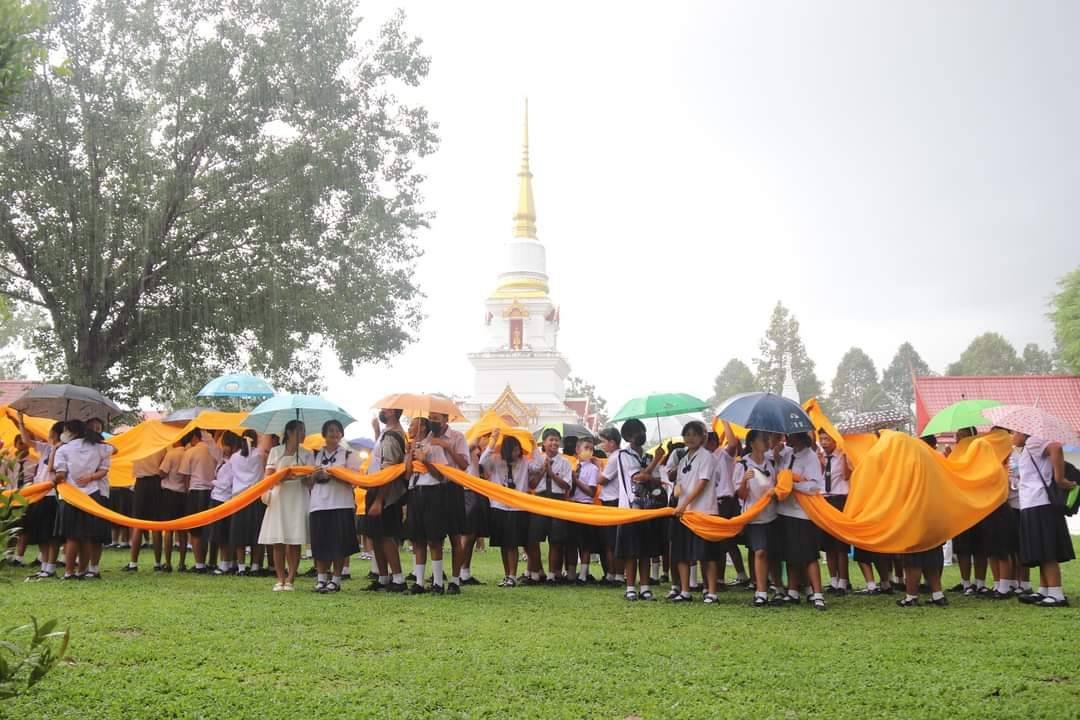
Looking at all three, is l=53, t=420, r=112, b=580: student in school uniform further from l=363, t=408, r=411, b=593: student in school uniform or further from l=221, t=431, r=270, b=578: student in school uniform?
l=363, t=408, r=411, b=593: student in school uniform

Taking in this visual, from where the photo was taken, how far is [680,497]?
9945 millimetres

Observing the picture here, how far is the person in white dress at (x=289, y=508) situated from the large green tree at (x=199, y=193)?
36.9 feet

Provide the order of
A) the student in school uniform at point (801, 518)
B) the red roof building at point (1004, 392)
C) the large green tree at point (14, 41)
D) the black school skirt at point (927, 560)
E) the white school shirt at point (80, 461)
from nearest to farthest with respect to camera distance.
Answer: the large green tree at point (14, 41)
the student in school uniform at point (801, 518)
the black school skirt at point (927, 560)
the white school shirt at point (80, 461)
the red roof building at point (1004, 392)

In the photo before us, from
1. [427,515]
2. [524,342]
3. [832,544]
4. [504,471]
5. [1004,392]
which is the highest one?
[524,342]

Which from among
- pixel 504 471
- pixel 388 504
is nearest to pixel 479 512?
pixel 504 471

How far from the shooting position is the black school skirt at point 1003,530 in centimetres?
1028

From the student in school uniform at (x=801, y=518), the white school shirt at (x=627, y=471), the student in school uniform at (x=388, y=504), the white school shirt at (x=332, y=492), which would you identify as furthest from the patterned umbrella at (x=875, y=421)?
the white school shirt at (x=332, y=492)

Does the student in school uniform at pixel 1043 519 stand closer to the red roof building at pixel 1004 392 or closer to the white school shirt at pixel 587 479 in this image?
the white school shirt at pixel 587 479

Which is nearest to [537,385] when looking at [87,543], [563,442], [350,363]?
[350,363]

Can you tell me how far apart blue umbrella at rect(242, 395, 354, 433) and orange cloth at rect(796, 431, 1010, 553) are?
16.6 ft

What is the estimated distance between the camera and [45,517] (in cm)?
1138

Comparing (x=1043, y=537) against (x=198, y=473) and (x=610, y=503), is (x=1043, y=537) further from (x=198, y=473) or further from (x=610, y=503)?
(x=198, y=473)

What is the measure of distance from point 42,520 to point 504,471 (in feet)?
18.4

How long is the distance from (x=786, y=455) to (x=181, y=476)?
330 inches
